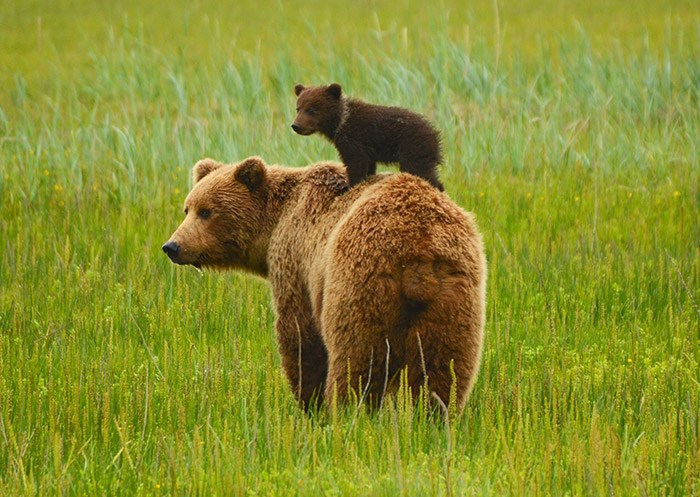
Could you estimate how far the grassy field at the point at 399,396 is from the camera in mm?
4367

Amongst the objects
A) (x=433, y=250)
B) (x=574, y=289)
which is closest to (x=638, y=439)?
(x=433, y=250)

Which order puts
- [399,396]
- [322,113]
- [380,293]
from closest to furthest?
1. [399,396]
2. [380,293]
3. [322,113]

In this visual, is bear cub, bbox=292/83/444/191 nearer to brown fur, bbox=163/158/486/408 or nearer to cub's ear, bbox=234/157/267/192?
brown fur, bbox=163/158/486/408

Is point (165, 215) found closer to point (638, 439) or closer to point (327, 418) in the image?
point (327, 418)

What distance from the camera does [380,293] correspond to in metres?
4.63

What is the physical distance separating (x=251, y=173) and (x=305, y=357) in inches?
43.9

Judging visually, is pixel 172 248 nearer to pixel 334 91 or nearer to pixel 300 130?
pixel 300 130

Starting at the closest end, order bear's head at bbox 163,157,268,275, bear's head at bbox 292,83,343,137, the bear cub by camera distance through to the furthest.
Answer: the bear cub
bear's head at bbox 163,157,268,275
bear's head at bbox 292,83,343,137

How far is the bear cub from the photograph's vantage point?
5.56 metres

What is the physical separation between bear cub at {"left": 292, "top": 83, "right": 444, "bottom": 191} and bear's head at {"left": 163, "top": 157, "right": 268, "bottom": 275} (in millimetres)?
515

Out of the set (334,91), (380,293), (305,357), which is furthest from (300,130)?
(380,293)

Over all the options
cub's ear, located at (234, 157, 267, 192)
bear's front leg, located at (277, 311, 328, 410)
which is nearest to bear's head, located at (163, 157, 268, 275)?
cub's ear, located at (234, 157, 267, 192)

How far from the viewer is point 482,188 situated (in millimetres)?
9375

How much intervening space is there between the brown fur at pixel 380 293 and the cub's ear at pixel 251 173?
0.40m
